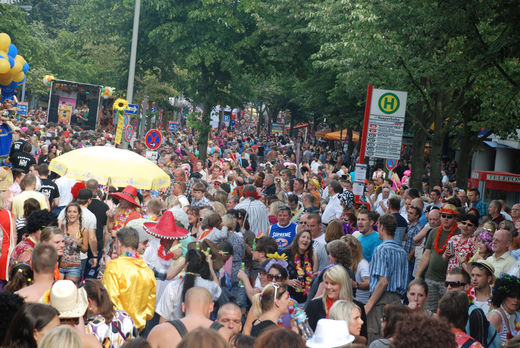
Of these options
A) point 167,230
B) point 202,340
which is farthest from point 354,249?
point 202,340

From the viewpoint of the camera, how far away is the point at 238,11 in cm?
3016

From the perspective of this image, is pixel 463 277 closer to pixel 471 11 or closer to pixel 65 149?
pixel 471 11

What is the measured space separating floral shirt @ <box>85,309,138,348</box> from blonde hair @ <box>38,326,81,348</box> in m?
1.16

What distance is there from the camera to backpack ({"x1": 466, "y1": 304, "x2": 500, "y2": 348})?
6.54m

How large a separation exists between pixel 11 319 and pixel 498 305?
4425 mm

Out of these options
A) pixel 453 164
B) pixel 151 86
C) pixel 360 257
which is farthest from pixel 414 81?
pixel 151 86

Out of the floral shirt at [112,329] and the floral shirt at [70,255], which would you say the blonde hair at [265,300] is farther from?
the floral shirt at [70,255]

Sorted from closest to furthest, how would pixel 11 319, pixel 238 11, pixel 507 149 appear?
pixel 11 319 → pixel 238 11 → pixel 507 149

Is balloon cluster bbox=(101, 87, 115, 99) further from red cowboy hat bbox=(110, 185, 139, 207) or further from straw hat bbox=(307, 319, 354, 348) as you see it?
straw hat bbox=(307, 319, 354, 348)

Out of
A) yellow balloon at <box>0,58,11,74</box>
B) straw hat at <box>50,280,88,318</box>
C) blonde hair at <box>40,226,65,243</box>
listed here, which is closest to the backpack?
straw hat at <box>50,280,88,318</box>

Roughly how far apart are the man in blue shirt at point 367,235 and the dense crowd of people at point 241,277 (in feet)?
0.07

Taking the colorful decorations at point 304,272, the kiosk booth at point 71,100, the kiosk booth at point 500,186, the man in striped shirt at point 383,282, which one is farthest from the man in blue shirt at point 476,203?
the kiosk booth at point 71,100

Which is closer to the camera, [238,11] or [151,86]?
[238,11]

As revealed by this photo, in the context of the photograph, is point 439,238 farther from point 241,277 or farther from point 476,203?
point 476,203
